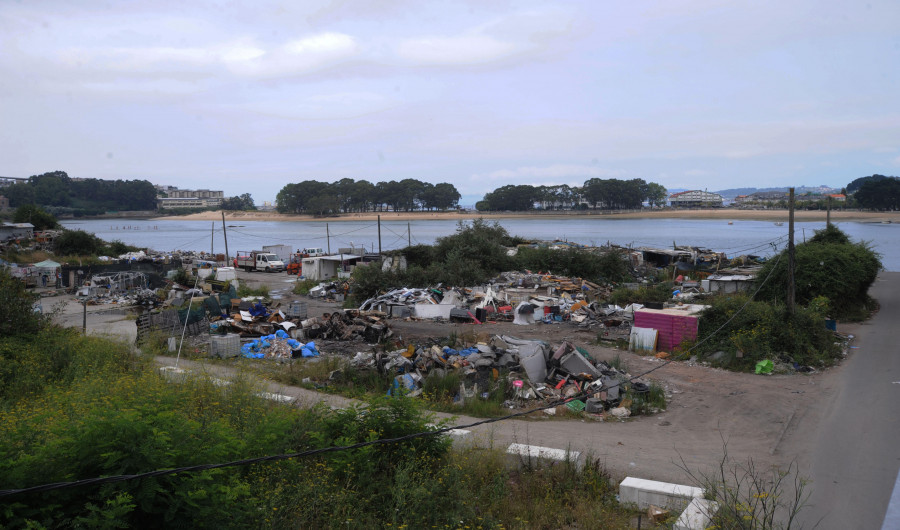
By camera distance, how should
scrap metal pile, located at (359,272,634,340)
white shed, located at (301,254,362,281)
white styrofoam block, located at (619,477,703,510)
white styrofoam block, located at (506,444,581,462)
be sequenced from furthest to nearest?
white shed, located at (301,254,362,281) < scrap metal pile, located at (359,272,634,340) < white styrofoam block, located at (506,444,581,462) < white styrofoam block, located at (619,477,703,510)

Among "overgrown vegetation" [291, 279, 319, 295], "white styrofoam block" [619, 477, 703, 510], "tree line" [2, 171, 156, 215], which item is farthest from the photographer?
"tree line" [2, 171, 156, 215]

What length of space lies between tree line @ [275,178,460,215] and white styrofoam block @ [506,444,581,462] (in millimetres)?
129051

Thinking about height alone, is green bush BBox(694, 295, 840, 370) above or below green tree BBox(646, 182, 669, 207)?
below

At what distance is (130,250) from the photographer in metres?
54.8

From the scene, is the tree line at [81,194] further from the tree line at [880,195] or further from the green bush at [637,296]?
the tree line at [880,195]

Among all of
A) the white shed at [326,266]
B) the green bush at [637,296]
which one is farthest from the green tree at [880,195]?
the white shed at [326,266]

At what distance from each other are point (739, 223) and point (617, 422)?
15404 cm

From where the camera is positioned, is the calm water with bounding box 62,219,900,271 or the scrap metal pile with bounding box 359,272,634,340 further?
the calm water with bounding box 62,219,900,271

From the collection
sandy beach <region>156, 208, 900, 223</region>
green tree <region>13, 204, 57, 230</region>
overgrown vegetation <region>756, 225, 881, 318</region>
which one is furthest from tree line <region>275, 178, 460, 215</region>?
overgrown vegetation <region>756, 225, 881, 318</region>

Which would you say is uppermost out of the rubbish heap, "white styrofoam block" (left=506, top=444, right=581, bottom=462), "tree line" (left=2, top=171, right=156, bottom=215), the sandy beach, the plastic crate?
"tree line" (left=2, top=171, right=156, bottom=215)

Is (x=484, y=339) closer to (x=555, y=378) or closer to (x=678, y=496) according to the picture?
(x=555, y=378)

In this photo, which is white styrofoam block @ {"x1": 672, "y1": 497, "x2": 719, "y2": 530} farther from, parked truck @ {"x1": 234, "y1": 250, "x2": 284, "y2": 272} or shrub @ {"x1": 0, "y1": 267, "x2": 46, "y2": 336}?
parked truck @ {"x1": 234, "y1": 250, "x2": 284, "y2": 272}

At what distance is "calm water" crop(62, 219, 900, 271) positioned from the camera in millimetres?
78812

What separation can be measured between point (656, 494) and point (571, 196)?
136 metres
